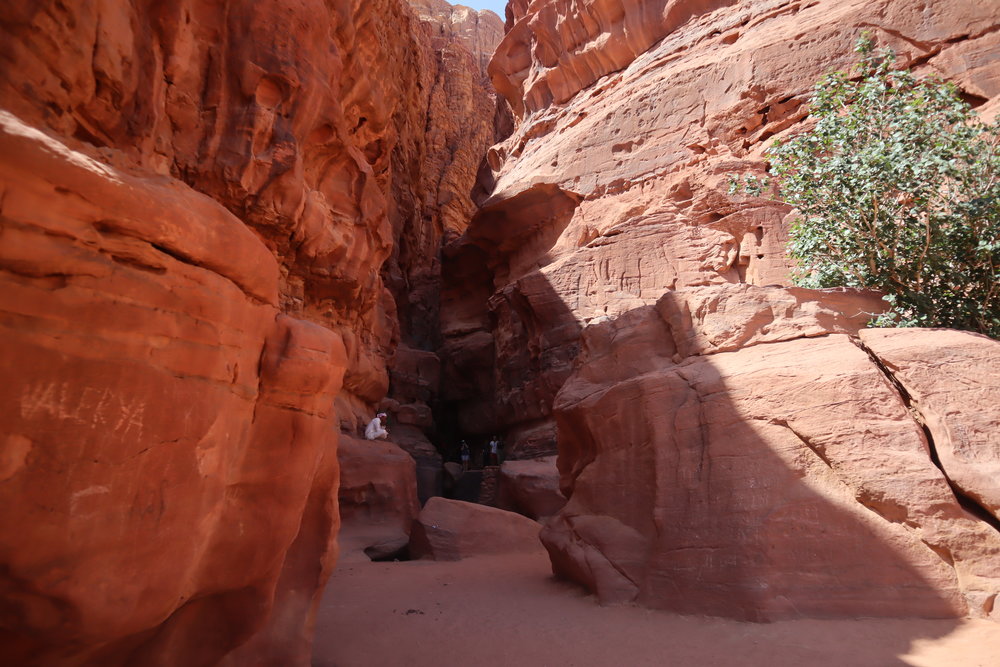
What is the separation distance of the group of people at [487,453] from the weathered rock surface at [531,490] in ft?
22.2

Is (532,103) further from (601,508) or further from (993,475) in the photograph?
(993,475)

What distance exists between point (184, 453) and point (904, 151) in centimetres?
1012

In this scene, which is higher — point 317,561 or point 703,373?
point 703,373

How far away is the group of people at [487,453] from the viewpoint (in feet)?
81.5

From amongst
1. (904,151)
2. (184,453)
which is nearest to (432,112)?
(904,151)

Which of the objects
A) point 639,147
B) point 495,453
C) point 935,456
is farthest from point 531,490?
point 639,147

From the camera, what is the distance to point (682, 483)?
707 cm

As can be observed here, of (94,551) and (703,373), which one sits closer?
(94,551)

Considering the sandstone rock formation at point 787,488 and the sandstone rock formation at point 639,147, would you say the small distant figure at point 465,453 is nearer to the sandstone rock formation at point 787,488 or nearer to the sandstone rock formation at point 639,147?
the sandstone rock formation at point 639,147

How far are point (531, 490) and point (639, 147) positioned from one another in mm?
12308

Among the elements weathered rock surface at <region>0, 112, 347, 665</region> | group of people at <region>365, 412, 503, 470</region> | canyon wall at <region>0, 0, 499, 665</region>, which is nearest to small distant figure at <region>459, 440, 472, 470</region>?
group of people at <region>365, 412, 503, 470</region>

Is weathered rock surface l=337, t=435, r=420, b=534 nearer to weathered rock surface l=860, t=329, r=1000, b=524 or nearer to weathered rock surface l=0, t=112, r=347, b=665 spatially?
weathered rock surface l=0, t=112, r=347, b=665

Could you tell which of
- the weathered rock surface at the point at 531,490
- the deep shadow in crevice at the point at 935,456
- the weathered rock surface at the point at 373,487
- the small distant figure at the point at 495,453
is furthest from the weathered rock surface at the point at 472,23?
the deep shadow in crevice at the point at 935,456

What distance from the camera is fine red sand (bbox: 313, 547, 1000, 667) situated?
5.00 m
